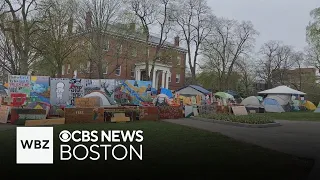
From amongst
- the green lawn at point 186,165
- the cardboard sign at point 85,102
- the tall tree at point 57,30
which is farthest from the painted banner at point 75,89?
the green lawn at point 186,165

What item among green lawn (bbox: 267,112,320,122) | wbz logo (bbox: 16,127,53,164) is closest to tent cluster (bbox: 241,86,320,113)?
green lawn (bbox: 267,112,320,122)

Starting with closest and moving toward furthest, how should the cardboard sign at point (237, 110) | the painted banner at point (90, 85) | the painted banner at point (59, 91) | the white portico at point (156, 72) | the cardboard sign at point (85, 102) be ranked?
the cardboard sign at point (85, 102), the painted banner at point (59, 91), the cardboard sign at point (237, 110), the painted banner at point (90, 85), the white portico at point (156, 72)

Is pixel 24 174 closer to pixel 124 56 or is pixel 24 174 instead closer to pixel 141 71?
pixel 124 56

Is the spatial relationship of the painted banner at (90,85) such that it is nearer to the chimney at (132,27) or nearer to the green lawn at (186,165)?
the chimney at (132,27)

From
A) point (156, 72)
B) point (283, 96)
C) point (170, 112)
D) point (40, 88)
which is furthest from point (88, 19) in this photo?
point (283, 96)

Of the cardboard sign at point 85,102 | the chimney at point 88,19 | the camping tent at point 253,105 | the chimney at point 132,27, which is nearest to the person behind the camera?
the cardboard sign at point 85,102

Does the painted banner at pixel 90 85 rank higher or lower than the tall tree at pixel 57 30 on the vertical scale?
lower

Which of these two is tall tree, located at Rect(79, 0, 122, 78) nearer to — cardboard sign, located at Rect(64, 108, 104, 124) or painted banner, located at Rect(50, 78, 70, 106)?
painted banner, located at Rect(50, 78, 70, 106)

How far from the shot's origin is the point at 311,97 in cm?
6041

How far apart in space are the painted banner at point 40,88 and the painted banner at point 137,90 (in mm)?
8129

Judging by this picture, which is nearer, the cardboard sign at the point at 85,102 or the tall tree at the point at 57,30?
the cardboard sign at the point at 85,102

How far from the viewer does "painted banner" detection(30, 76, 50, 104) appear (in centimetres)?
2803

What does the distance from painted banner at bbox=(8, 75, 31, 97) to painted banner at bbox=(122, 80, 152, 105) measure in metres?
9.77

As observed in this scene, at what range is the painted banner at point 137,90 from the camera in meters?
33.6
